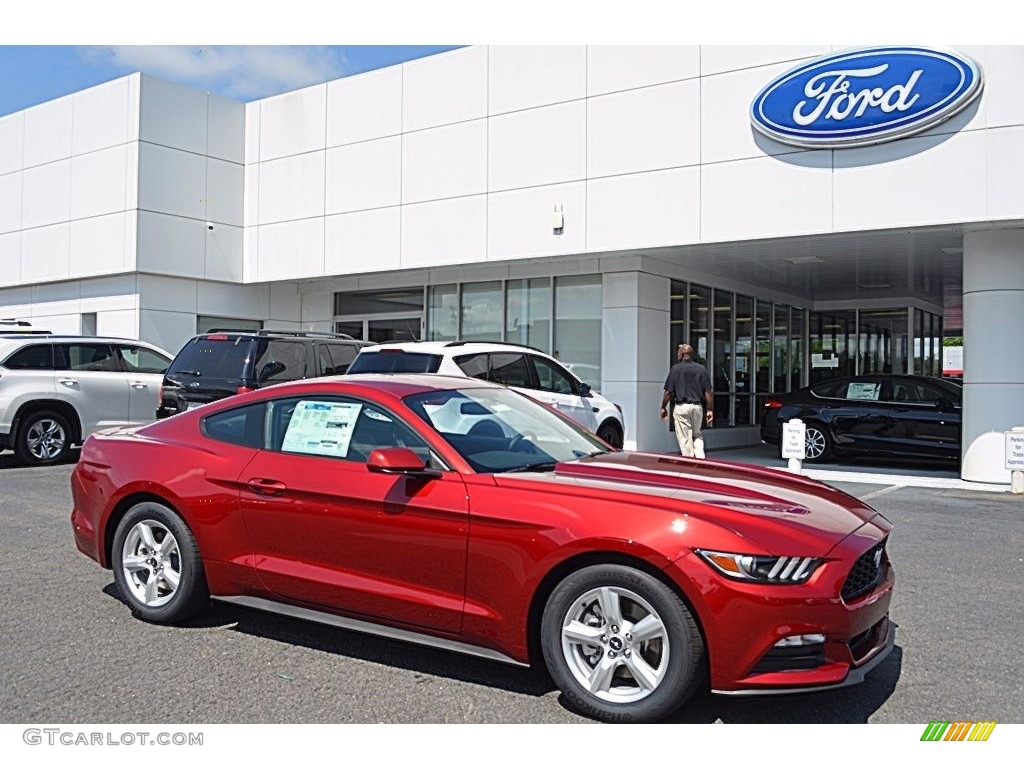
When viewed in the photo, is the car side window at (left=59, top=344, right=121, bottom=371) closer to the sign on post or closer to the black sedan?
the sign on post

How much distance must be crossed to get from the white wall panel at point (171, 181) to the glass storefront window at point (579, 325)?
745 cm

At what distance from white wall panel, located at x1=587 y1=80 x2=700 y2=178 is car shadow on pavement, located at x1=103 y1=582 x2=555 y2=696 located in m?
10.0

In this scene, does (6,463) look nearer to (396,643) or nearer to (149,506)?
(149,506)

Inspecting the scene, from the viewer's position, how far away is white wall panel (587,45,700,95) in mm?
13750

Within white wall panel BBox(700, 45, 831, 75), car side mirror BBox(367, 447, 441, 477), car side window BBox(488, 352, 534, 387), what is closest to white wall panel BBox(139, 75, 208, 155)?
car side window BBox(488, 352, 534, 387)

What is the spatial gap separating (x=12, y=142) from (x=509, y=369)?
14723mm

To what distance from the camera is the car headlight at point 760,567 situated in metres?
3.83

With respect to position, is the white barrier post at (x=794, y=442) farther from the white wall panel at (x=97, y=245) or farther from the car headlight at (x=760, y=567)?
the white wall panel at (x=97, y=245)

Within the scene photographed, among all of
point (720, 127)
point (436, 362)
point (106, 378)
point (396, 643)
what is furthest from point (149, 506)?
point (720, 127)

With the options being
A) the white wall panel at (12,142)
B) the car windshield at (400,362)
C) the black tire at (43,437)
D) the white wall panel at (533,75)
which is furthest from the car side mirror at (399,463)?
the white wall panel at (12,142)

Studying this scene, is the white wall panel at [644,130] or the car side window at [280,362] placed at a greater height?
the white wall panel at [644,130]

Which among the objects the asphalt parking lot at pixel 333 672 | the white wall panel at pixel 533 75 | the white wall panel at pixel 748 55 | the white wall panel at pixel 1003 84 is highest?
the white wall panel at pixel 533 75

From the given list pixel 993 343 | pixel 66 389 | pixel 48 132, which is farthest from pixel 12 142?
pixel 993 343

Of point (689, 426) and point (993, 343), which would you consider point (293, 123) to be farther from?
point (993, 343)
